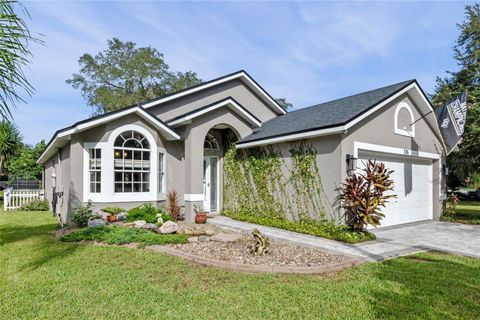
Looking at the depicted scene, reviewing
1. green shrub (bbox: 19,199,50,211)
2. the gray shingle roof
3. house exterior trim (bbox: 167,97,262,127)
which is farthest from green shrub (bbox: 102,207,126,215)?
green shrub (bbox: 19,199,50,211)

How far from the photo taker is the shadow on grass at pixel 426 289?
177 inches

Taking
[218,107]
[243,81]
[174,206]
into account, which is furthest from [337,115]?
[174,206]

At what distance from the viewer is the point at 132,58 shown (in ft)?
124

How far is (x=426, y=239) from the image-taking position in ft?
31.6

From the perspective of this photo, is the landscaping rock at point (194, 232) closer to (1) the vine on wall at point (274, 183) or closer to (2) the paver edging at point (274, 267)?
(2) the paver edging at point (274, 267)

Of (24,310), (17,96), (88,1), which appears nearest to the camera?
(17,96)

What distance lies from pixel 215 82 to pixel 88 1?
6.28m

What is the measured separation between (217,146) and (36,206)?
12.0 m

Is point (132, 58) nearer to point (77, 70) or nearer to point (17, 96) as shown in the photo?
point (77, 70)

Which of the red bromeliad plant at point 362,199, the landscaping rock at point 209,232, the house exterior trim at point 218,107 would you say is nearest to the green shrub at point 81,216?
the landscaping rock at point 209,232

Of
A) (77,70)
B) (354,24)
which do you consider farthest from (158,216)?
(77,70)

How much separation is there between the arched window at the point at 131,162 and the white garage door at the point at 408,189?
27.2 feet

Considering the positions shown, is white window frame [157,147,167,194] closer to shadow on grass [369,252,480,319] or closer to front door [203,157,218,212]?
front door [203,157,218,212]

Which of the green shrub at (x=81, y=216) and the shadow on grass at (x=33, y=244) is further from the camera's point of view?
the green shrub at (x=81, y=216)
